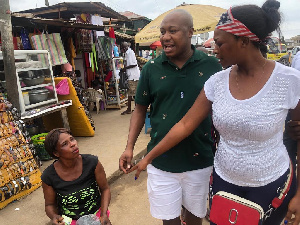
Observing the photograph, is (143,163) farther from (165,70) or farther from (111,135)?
(111,135)

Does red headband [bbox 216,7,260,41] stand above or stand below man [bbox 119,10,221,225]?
above

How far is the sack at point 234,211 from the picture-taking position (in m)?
1.32

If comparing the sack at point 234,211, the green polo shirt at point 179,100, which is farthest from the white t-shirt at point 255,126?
the green polo shirt at point 179,100

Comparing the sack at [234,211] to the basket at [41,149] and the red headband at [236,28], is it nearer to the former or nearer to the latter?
the red headband at [236,28]

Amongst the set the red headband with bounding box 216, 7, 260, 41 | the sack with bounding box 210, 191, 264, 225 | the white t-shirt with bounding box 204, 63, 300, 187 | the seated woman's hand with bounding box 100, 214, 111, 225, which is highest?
the red headband with bounding box 216, 7, 260, 41

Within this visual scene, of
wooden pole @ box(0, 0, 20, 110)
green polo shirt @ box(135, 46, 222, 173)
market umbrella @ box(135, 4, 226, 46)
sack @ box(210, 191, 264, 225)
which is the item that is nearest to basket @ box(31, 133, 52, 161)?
wooden pole @ box(0, 0, 20, 110)

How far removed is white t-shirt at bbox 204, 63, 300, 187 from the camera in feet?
4.31

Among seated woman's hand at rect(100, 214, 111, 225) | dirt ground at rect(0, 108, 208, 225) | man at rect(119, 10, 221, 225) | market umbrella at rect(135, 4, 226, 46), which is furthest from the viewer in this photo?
market umbrella at rect(135, 4, 226, 46)

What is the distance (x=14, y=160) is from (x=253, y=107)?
3166mm

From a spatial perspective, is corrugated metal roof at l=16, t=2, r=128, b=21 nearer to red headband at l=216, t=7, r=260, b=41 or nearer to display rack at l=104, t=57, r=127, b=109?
display rack at l=104, t=57, r=127, b=109

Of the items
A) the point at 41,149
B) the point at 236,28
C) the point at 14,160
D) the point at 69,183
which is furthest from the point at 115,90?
the point at 236,28

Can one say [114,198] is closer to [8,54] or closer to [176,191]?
[176,191]

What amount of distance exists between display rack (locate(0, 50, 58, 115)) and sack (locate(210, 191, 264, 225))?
3833 mm

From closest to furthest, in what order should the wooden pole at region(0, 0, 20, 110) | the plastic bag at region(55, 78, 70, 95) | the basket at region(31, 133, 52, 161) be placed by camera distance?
the wooden pole at region(0, 0, 20, 110) → the basket at region(31, 133, 52, 161) → the plastic bag at region(55, 78, 70, 95)
